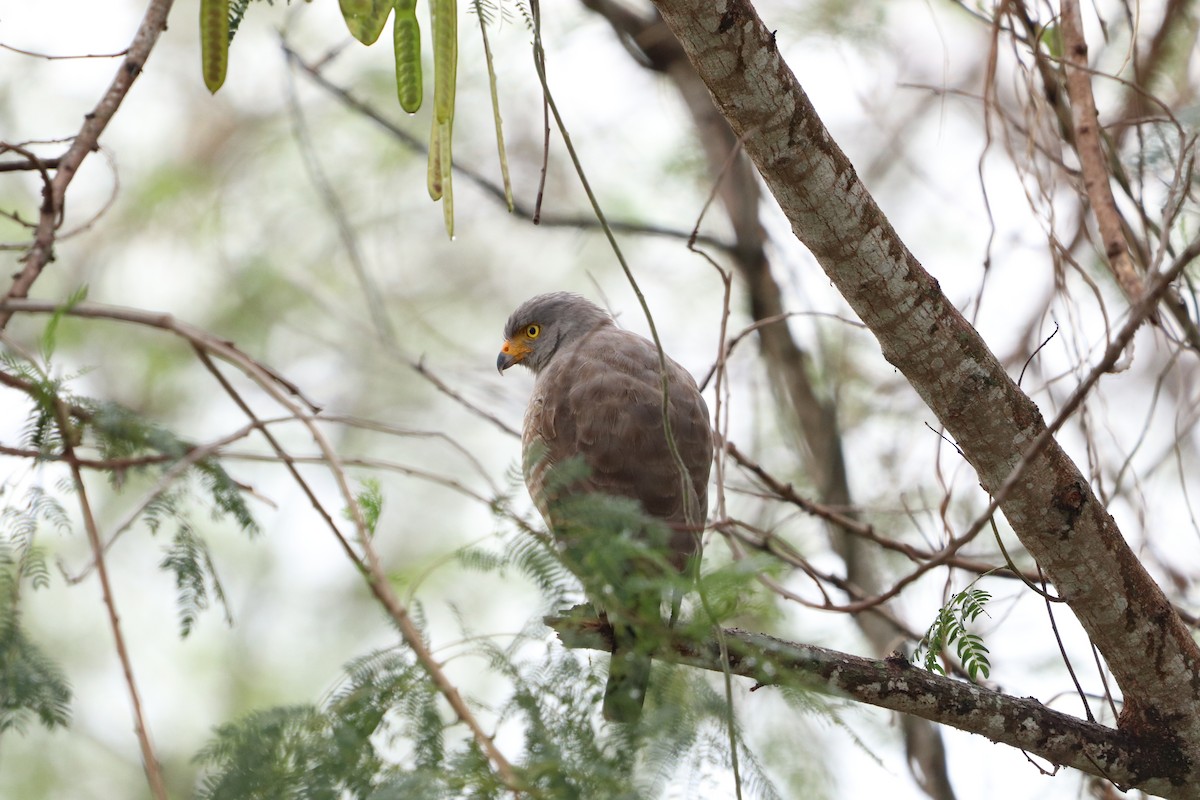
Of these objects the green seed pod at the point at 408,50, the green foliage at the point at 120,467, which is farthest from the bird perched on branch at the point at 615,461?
the green seed pod at the point at 408,50

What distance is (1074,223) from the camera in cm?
662

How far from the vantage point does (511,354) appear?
240 inches

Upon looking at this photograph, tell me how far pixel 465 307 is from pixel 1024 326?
471 centimetres

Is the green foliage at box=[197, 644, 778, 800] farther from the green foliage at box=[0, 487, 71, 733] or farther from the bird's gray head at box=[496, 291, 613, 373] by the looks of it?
the bird's gray head at box=[496, 291, 613, 373]

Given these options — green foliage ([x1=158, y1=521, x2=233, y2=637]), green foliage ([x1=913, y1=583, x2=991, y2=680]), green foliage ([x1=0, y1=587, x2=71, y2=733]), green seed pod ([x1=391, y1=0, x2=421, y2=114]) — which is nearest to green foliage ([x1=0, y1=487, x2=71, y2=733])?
green foliage ([x1=0, y1=587, x2=71, y2=733])

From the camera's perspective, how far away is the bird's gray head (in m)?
5.86

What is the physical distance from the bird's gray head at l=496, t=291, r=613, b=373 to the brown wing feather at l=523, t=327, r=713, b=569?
30.6 inches

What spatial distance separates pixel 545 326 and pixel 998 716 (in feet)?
10.8

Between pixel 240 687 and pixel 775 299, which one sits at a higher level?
pixel 775 299

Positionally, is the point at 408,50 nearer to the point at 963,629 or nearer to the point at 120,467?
the point at 120,467

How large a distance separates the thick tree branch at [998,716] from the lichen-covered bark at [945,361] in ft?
0.32

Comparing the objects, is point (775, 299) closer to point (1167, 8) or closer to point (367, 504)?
point (1167, 8)

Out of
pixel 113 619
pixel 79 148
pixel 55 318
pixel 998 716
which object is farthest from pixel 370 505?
pixel 998 716


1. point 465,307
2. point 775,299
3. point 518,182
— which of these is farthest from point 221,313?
point 775,299
